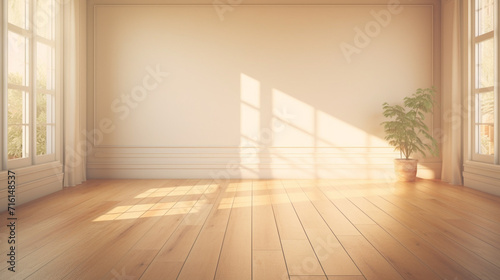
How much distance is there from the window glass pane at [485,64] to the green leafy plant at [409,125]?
0.73 meters

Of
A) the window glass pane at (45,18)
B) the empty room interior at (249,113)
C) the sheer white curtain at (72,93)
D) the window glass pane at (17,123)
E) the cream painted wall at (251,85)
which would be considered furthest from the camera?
the cream painted wall at (251,85)

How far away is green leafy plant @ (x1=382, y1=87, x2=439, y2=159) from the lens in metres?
6.07

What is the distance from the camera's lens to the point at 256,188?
222 inches

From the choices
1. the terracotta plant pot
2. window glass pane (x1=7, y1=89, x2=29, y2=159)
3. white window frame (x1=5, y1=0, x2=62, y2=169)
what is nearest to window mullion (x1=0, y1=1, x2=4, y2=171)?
white window frame (x1=5, y1=0, x2=62, y2=169)

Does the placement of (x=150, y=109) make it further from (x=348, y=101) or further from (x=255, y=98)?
(x=348, y=101)

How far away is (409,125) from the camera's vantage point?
240 inches

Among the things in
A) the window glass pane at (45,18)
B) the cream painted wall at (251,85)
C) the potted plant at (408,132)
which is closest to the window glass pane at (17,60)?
the window glass pane at (45,18)

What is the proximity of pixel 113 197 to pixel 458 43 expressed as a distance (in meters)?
Result: 5.71

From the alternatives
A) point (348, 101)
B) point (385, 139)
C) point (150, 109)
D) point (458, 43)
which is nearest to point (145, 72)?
point (150, 109)

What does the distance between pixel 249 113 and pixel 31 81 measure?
11.2ft

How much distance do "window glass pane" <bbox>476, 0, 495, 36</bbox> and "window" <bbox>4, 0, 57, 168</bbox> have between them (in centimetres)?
630

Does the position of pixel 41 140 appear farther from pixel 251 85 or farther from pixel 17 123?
pixel 251 85

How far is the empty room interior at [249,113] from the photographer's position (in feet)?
14.1

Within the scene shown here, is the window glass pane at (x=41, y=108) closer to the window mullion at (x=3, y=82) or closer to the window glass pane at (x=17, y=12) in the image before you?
the window mullion at (x=3, y=82)
